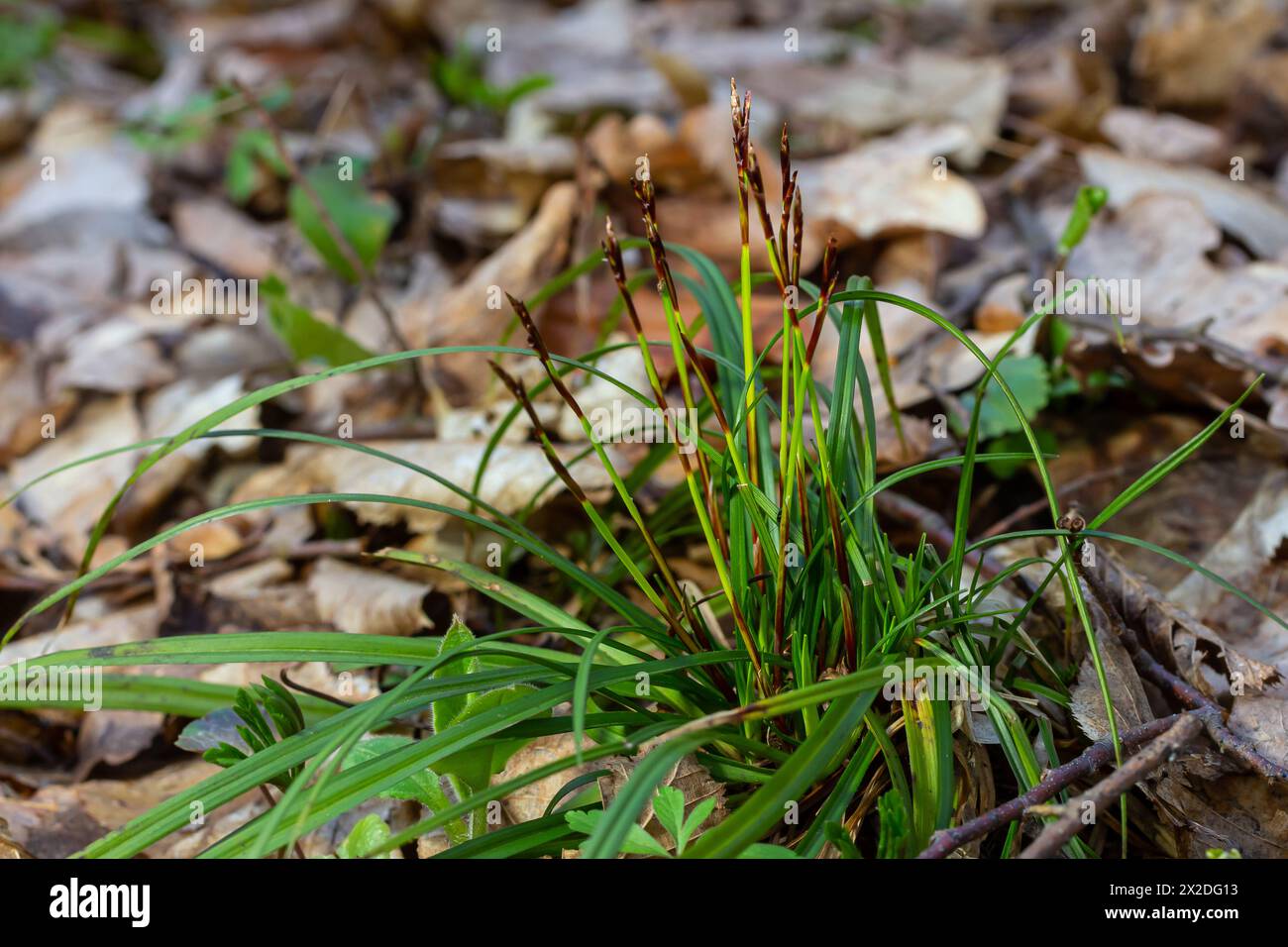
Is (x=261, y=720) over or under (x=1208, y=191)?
under

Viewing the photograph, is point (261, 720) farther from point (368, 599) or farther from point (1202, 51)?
point (1202, 51)

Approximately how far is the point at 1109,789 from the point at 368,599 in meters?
1.37

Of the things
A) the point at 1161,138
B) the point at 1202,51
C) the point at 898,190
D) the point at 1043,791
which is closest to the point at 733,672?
the point at 1043,791

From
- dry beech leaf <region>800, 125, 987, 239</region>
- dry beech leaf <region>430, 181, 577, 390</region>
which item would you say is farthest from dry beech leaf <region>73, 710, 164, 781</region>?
dry beech leaf <region>800, 125, 987, 239</region>

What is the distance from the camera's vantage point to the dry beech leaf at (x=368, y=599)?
1.88 m

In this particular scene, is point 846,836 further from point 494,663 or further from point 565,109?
point 565,109

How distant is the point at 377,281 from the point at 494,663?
2.06 metres

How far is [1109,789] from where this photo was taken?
108cm

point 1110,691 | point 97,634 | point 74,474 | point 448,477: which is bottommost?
point 1110,691

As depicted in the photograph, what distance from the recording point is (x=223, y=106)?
3182 mm

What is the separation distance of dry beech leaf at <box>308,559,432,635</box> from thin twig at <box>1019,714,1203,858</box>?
1.13 metres

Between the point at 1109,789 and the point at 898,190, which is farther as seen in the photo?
the point at 898,190
